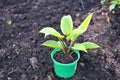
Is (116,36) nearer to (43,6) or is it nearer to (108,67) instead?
(108,67)

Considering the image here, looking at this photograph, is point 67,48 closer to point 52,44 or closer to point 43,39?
point 52,44

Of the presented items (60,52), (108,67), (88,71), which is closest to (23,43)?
(60,52)

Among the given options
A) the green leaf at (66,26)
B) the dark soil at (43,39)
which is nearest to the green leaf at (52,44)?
the green leaf at (66,26)

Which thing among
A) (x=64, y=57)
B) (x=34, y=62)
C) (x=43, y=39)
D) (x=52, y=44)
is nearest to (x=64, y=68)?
(x=64, y=57)

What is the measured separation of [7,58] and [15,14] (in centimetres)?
79

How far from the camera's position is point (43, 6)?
116 inches

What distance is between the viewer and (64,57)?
1.95 meters

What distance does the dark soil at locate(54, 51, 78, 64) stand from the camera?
1920 mm

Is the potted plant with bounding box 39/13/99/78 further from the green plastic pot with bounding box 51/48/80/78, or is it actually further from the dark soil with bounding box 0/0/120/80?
the dark soil with bounding box 0/0/120/80

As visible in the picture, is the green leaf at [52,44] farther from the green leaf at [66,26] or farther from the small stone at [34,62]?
the small stone at [34,62]

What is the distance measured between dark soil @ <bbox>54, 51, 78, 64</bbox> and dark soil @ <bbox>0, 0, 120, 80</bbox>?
6.2 inches

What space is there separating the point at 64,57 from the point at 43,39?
50 centimetres

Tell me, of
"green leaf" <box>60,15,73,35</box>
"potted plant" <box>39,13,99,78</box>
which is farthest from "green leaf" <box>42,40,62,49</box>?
"green leaf" <box>60,15,73,35</box>

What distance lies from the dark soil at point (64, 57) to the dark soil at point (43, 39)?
16 cm
